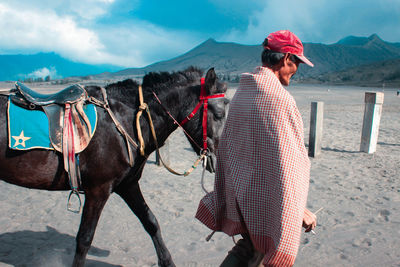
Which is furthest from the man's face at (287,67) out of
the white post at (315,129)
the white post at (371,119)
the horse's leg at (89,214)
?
the white post at (371,119)

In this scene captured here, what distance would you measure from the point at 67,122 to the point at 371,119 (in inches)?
277

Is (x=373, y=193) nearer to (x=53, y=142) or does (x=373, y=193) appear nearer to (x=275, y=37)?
(x=275, y=37)

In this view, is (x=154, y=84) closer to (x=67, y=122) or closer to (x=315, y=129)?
(x=67, y=122)

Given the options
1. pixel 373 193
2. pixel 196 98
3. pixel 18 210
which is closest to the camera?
pixel 196 98

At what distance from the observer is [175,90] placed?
2.79m

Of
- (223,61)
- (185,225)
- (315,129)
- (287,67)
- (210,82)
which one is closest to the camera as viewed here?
(287,67)

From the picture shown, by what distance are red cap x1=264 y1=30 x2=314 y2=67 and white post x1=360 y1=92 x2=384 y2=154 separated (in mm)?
6326

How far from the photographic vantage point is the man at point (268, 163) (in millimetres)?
1659

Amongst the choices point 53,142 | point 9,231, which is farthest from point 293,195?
point 9,231

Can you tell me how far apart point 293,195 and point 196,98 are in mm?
1381

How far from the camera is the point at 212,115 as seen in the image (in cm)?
273

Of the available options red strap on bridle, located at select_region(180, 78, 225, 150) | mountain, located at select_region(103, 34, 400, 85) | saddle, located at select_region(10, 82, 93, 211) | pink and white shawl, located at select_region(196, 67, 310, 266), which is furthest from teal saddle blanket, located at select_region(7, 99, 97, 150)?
mountain, located at select_region(103, 34, 400, 85)

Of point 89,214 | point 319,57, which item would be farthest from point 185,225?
point 319,57

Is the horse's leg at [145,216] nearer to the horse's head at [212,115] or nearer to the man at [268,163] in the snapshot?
the horse's head at [212,115]
